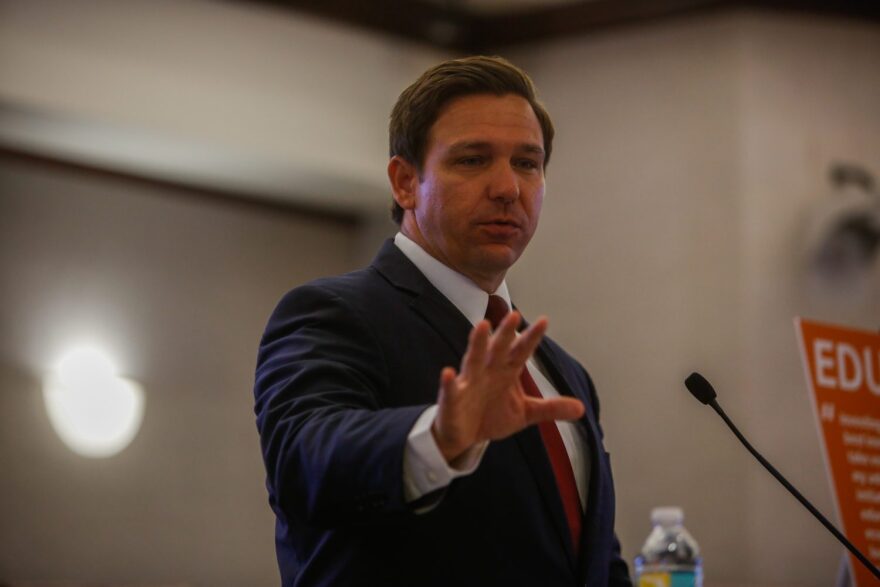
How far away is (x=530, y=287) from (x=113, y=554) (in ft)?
7.66

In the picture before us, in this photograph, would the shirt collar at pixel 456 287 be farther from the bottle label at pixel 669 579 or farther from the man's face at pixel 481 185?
the bottle label at pixel 669 579

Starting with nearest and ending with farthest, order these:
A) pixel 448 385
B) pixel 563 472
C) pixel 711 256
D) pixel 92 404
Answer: pixel 448 385 < pixel 563 472 < pixel 711 256 < pixel 92 404

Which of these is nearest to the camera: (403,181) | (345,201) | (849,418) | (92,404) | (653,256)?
(403,181)

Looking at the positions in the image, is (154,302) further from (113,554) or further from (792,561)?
(792,561)

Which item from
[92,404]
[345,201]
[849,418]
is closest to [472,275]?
[849,418]

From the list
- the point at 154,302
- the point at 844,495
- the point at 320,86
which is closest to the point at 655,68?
the point at 320,86

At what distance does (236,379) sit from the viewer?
6430mm

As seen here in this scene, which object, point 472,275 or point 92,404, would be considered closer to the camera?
point 472,275

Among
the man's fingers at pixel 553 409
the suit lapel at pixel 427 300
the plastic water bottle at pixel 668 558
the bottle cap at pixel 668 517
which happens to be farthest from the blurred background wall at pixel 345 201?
the man's fingers at pixel 553 409

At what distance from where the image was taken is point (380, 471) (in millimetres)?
1494

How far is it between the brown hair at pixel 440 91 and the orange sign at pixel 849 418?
1.17m

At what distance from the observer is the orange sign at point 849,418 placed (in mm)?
2967

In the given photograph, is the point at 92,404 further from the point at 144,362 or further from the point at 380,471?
the point at 380,471

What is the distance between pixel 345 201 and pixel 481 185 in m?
4.58
